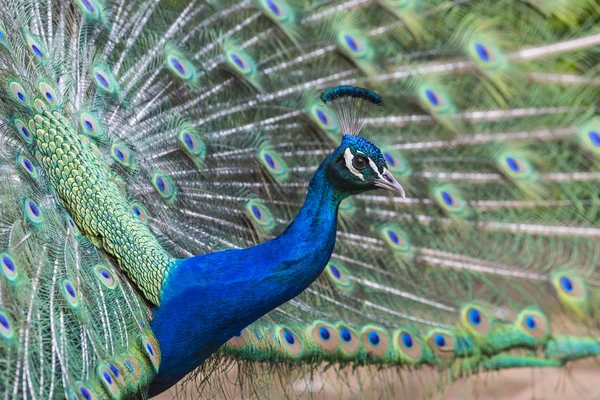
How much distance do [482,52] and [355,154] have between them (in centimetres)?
53

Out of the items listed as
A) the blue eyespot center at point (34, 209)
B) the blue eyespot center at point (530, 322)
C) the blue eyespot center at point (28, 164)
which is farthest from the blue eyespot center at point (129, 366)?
the blue eyespot center at point (530, 322)

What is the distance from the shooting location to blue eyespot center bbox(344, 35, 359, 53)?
7.61 ft

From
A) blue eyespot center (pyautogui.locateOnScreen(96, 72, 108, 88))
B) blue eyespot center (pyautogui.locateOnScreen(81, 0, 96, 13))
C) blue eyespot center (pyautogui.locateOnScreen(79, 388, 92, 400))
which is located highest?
blue eyespot center (pyautogui.locateOnScreen(81, 0, 96, 13))

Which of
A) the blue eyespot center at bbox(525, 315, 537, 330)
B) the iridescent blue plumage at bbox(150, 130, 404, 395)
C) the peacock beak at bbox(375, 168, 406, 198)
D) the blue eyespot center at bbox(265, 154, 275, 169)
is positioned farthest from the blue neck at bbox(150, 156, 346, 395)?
the blue eyespot center at bbox(525, 315, 537, 330)

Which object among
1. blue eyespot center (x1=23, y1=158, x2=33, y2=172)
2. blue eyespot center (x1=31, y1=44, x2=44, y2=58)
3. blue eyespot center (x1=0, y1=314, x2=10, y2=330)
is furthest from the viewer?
blue eyespot center (x1=31, y1=44, x2=44, y2=58)

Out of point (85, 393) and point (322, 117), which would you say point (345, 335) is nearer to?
point (322, 117)

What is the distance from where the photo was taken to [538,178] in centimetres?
227

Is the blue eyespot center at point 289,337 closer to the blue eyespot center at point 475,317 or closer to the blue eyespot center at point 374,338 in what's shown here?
the blue eyespot center at point 374,338

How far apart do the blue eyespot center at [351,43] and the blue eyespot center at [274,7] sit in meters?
0.20

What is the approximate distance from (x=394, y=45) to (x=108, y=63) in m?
0.77

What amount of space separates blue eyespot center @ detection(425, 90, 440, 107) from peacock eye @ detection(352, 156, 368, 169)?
482 millimetres

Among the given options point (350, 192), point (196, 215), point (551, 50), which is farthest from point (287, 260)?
point (551, 50)

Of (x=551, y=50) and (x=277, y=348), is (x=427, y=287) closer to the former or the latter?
(x=277, y=348)

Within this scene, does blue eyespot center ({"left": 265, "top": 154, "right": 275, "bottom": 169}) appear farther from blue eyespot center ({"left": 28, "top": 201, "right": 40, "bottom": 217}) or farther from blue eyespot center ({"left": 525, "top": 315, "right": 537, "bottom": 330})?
blue eyespot center ({"left": 525, "top": 315, "right": 537, "bottom": 330})
